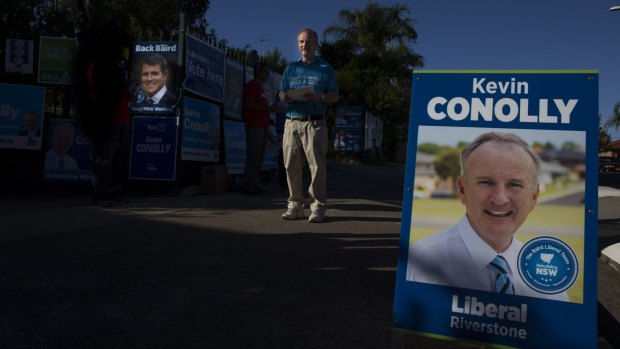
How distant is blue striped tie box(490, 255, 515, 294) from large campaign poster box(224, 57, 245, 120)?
7.85 meters

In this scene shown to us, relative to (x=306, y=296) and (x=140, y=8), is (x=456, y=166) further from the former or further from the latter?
(x=140, y=8)

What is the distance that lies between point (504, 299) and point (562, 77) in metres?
0.93

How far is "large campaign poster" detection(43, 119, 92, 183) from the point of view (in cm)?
798

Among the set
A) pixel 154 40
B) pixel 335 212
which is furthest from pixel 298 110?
pixel 154 40

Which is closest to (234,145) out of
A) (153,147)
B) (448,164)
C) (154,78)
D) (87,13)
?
(153,147)

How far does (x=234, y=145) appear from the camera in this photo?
31.7 ft

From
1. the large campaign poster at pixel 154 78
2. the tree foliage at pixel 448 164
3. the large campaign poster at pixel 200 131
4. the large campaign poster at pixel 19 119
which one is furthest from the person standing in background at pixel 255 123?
the tree foliage at pixel 448 164

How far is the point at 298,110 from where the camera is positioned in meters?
5.73

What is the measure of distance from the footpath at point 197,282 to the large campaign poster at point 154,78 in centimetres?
243

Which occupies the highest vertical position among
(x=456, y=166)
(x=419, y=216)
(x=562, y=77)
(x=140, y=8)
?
(x=140, y=8)

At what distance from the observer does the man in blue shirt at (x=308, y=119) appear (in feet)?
18.6

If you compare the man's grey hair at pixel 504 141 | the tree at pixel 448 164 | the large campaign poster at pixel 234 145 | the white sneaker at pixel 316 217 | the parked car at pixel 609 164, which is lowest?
the white sneaker at pixel 316 217

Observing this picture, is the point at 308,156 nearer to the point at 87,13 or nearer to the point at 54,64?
the point at 54,64

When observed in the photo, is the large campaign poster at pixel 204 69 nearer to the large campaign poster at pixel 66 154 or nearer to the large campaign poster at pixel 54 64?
the large campaign poster at pixel 66 154
